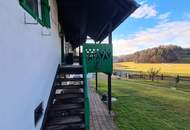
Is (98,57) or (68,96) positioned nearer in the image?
(68,96)

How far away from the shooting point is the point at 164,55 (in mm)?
49625

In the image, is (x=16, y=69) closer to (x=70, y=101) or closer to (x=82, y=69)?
(x=70, y=101)

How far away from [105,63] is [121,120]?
7.00ft

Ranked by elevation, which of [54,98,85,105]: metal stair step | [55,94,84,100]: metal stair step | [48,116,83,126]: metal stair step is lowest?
[48,116,83,126]: metal stair step

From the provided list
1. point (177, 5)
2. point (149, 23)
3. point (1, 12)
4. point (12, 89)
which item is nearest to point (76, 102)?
point (12, 89)

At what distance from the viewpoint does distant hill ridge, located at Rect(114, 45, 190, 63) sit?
164ft

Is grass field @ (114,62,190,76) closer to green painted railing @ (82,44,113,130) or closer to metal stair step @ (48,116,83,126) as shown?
green painted railing @ (82,44,113,130)

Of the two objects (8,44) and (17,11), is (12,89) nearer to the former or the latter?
(8,44)

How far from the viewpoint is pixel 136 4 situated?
646cm

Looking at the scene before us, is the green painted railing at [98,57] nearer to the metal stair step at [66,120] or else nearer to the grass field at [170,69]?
the metal stair step at [66,120]

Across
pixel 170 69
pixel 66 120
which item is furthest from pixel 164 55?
pixel 66 120

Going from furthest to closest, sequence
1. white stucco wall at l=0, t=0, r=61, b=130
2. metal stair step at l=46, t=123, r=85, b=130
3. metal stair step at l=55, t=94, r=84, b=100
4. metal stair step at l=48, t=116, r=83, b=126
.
Answer: metal stair step at l=55, t=94, r=84, b=100
metal stair step at l=48, t=116, r=83, b=126
metal stair step at l=46, t=123, r=85, b=130
white stucco wall at l=0, t=0, r=61, b=130

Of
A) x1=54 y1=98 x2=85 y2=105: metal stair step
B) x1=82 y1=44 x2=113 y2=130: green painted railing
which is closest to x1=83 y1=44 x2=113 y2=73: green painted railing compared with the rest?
x1=82 y1=44 x2=113 y2=130: green painted railing

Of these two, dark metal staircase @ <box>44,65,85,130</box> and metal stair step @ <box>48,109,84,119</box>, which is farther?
metal stair step @ <box>48,109,84,119</box>
